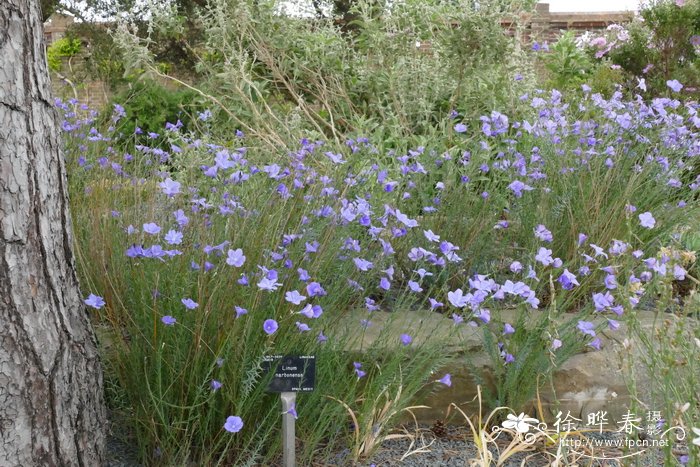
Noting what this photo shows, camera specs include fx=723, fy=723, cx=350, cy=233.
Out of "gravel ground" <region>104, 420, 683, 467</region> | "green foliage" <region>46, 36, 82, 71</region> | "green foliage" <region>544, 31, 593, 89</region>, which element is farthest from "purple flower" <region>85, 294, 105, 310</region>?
"green foliage" <region>46, 36, 82, 71</region>

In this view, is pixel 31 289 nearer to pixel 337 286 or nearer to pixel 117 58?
pixel 337 286

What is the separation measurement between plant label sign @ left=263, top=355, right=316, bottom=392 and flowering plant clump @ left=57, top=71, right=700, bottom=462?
1.9 inches

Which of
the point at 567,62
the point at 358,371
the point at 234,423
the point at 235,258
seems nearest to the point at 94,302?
the point at 235,258

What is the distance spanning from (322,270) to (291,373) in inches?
19.8

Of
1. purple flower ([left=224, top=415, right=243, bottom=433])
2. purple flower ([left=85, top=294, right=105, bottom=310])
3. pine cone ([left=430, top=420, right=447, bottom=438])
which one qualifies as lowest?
pine cone ([left=430, top=420, right=447, bottom=438])

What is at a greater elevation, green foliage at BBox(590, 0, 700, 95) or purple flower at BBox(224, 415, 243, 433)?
green foliage at BBox(590, 0, 700, 95)

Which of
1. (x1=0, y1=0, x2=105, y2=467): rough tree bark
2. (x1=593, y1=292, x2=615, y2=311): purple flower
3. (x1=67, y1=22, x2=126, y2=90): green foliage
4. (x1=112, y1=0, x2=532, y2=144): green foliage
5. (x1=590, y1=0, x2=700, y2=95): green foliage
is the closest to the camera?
(x1=0, y1=0, x2=105, y2=467): rough tree bark

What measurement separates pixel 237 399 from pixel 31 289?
1.95 ft

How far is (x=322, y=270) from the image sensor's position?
230cm

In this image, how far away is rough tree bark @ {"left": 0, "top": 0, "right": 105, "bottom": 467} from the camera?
1.64 meters

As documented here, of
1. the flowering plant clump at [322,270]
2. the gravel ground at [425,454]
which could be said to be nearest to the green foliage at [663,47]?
the flowering plant clump at [322,270]

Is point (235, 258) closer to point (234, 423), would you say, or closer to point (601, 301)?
point (234, 423)

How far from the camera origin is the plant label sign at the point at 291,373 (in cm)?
186

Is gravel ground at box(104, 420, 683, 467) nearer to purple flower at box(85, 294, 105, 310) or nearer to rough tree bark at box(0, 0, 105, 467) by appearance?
rough tree bark at box(0, 0, 105, 467)
